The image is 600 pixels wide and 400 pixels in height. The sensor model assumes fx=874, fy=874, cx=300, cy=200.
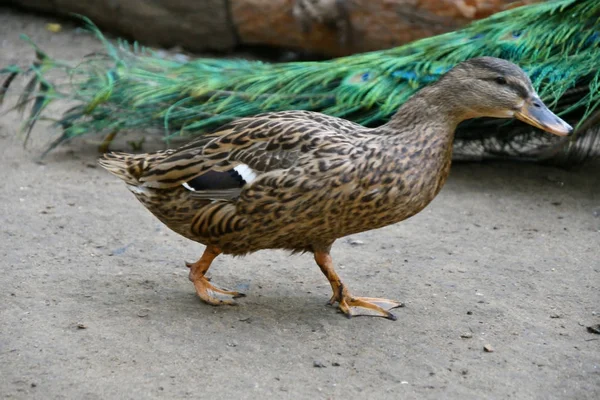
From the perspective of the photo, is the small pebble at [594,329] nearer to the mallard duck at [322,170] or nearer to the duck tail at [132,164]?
the mallard duck at [322,170]

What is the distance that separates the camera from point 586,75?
5465mm

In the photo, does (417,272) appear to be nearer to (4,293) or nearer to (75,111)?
(4,293)

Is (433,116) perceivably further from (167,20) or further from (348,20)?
(167,20)

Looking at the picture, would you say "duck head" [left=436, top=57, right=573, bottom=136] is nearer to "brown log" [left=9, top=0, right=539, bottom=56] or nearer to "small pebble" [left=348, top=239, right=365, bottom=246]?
"small pebble" [left=348, top=239, right=365, bottom=246]

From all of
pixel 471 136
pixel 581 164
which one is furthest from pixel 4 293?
pixel 581 164

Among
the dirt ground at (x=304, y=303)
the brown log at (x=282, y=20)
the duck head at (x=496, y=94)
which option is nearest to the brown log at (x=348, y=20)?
the brown log at (x=282, y=20)

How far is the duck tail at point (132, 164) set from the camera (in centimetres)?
419

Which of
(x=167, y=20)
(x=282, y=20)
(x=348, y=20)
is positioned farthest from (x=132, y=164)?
(x=167, y=20)

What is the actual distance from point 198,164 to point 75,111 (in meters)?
2.44

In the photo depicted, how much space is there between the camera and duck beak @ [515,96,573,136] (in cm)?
379

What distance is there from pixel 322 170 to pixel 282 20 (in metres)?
4.12

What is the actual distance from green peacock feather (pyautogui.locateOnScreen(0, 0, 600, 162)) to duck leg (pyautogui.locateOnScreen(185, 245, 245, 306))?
1.72 m

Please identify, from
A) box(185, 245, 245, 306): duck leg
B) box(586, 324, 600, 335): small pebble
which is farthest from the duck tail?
box(586, 324, 600, 335): small pebble

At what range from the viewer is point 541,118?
382cm
